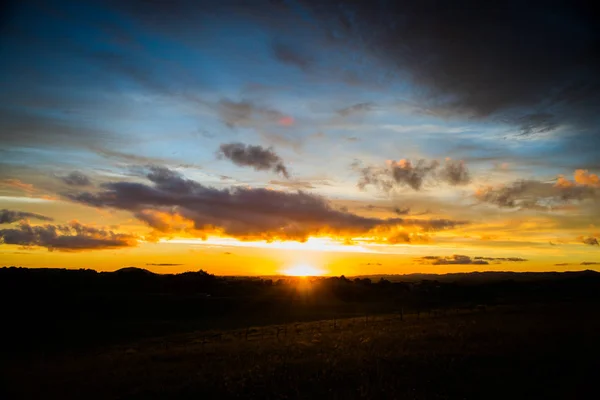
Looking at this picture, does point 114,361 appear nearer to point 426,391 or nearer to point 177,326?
point 426,391

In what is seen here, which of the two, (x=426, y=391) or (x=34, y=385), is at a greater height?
(x=426, y=391)

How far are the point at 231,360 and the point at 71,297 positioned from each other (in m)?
76.6

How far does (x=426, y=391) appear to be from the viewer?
1529 centimetres

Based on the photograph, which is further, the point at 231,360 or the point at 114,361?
the point at 114,361

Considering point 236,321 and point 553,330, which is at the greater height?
point 553,330

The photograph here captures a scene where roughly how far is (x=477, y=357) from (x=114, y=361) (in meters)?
25.6

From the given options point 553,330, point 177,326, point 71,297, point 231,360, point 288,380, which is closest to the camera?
point 288,380

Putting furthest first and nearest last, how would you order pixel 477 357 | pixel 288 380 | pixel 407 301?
pixel 407 301
pixel 477 357
pixel 288 380

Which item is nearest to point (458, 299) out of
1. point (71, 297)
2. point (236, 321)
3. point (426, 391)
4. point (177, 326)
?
point (236, 321)

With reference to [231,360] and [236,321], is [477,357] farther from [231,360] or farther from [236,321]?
[236,321]

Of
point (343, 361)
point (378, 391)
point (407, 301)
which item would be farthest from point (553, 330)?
point (407, 301)

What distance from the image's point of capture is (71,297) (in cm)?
8438

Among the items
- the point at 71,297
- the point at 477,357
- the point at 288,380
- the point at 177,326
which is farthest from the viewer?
the point at 71,297

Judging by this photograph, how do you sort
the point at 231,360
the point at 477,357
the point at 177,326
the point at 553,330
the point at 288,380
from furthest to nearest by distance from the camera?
the point at 177,326
the point at 553,330
the point at 231,360
the point at 477,357
the point at 288,380
